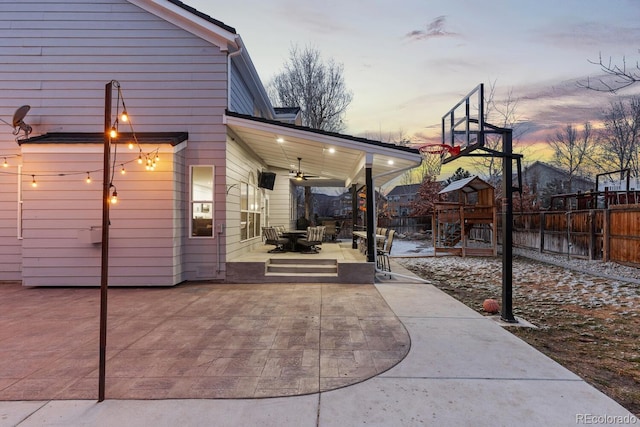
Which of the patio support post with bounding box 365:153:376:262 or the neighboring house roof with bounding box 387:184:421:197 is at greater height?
the neighboring house roof with bounding box 387:184:421:197

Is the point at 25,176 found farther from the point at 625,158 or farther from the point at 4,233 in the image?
the point at 625,158

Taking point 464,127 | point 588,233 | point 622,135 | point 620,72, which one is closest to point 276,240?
point 464,127

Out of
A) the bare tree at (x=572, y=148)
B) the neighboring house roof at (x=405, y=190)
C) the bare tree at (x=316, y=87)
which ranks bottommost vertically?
the neighboring house roof at (x=405, y=190)

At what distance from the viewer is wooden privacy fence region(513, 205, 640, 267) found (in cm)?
904

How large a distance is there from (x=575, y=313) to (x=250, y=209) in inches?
315

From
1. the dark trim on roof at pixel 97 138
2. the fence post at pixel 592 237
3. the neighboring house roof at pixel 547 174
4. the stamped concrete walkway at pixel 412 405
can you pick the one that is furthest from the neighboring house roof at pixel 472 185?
the neighboring house roof at pixel 547 174

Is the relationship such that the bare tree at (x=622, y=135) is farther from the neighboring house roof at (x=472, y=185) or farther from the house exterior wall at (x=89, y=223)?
the house exterior wall at (x=89, y=223)

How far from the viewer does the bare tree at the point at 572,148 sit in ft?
78.4

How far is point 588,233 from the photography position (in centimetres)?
1057

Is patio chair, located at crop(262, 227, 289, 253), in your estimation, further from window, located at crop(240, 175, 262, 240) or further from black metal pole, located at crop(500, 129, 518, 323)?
black metal pole, located at crop(500, 129, 518, 323)

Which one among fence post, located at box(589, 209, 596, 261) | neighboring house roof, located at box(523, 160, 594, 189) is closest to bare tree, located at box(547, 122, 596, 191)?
neighboring house roof, located at box(523, 160, 594, 189)

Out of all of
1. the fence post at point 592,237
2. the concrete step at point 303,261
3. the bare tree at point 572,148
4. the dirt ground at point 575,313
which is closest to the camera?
the dirt ground at point 575,313

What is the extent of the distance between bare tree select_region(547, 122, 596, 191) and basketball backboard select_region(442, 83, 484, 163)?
24.0 meters

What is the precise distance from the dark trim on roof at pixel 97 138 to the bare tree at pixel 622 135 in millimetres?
25822
